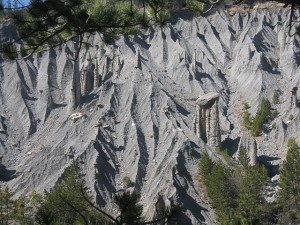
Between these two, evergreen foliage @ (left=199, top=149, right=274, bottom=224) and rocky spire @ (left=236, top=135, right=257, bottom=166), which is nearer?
evergreen foliage @ (left=199, top=149, right=274, bottom=224)

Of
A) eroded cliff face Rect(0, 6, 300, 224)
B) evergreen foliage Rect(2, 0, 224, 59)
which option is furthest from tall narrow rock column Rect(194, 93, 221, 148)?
evergreen foliage Rect(2, 0, 224, 59)

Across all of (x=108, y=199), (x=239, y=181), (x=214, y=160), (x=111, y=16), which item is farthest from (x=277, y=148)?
(x=111, y=16)

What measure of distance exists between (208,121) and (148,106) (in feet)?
20.8

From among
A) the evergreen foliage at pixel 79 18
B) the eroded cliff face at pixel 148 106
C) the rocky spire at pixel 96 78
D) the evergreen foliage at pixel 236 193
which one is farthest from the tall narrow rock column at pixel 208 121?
the evergreen foliage at pixel 79 18

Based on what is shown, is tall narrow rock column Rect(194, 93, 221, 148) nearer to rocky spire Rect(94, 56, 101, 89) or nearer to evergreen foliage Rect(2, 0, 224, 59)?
rocky spire Rect(94, 56, 101, 89)

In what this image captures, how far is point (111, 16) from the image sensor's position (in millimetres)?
8305

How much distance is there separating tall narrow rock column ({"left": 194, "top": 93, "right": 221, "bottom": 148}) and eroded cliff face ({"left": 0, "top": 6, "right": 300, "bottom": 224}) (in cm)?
47

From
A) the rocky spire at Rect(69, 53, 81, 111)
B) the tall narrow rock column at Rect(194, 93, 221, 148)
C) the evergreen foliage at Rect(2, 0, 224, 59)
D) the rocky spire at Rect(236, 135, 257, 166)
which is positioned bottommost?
the rocky spire at Rect(236, 135, 257, 166)

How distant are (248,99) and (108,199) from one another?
24842mm

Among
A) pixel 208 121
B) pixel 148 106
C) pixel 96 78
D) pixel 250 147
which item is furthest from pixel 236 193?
pixel 96 78

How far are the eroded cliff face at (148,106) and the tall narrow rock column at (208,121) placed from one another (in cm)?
47

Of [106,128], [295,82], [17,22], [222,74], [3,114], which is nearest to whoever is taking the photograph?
[17,22]

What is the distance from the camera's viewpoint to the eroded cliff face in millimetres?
38000

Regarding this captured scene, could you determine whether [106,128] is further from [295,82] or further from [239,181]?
[295,82]
